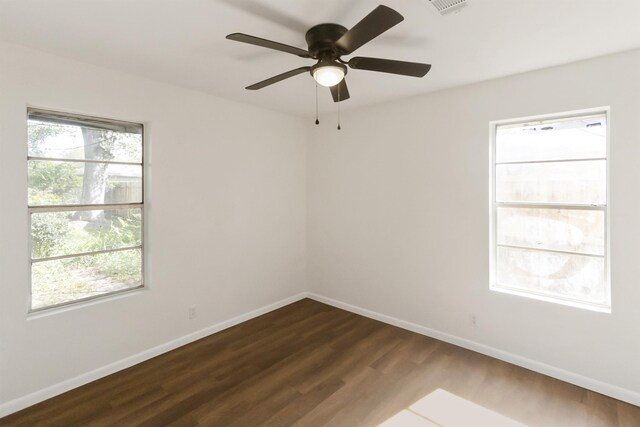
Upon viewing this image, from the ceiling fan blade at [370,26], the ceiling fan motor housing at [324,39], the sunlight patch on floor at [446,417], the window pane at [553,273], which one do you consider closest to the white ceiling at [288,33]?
the ceiling fan motor housing at [324,39]

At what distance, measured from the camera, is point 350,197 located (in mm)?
4254

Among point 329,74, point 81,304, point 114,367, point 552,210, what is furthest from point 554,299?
point 81,304

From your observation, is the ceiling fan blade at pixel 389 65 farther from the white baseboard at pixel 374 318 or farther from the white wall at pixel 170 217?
the white baseboard at pixel 374 318

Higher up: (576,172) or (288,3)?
(288,3)

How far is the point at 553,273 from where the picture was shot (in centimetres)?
292

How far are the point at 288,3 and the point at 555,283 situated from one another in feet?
10.3

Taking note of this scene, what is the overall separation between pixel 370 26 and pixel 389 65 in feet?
1.48

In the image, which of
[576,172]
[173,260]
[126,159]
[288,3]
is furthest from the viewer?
[173,260]

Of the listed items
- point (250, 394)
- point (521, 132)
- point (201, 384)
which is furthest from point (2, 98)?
point (521, 132)

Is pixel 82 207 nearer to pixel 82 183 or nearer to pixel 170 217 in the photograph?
pixel 82 183

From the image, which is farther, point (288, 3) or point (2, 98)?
point (2, 98)

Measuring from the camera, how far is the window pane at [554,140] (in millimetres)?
2704

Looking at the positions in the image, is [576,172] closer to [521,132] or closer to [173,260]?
[521,132]

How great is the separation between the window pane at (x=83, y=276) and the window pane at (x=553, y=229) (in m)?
3.63
